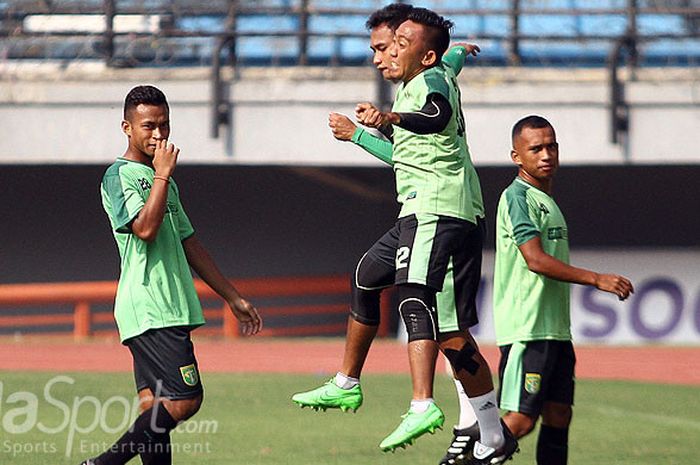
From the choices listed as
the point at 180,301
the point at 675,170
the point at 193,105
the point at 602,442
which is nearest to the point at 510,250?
the point at 180,301

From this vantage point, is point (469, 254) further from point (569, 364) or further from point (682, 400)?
point (682, 400)

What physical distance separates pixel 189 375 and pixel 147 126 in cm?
119

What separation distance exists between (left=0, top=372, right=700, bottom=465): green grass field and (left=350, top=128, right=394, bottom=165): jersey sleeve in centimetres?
229

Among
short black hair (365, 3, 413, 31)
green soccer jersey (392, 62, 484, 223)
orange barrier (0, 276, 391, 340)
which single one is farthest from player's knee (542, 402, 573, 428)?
orange barrier (0, 276, 391, 340)

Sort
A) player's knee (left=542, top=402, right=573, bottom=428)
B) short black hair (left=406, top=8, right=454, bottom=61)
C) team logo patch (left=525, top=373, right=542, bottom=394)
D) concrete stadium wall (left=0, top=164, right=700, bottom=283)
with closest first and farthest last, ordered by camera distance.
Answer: short black hair (left=406, top=8, right=454, bottom=61), team logo patch (left=525, top=373, right=542, bottom=394), player's knee (left=542, top=402, right=573, bottom=428), concrete stadium wall (left=0, top=164, right=700, bottom=283)

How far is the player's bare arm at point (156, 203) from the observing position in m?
6.36

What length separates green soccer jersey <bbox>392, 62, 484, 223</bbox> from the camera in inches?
269

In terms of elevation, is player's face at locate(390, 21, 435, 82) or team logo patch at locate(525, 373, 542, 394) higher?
player's face at locate(390, 21, 435, 82)

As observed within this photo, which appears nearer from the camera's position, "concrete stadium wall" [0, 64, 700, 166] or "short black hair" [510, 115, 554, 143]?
"short black hair" [510, 115, 554, 143]

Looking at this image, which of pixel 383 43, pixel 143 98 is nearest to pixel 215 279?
pixel 143 98

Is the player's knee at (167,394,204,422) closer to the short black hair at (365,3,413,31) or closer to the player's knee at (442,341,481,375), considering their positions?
the player's knee at (442,341,481,375)

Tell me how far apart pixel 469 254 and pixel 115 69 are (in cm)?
1469

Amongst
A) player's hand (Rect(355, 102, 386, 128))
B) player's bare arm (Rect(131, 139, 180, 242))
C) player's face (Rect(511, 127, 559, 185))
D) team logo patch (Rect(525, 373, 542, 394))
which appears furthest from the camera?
player's face (Rect(511, 127, 559, 185))

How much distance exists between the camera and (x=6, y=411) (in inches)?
449
